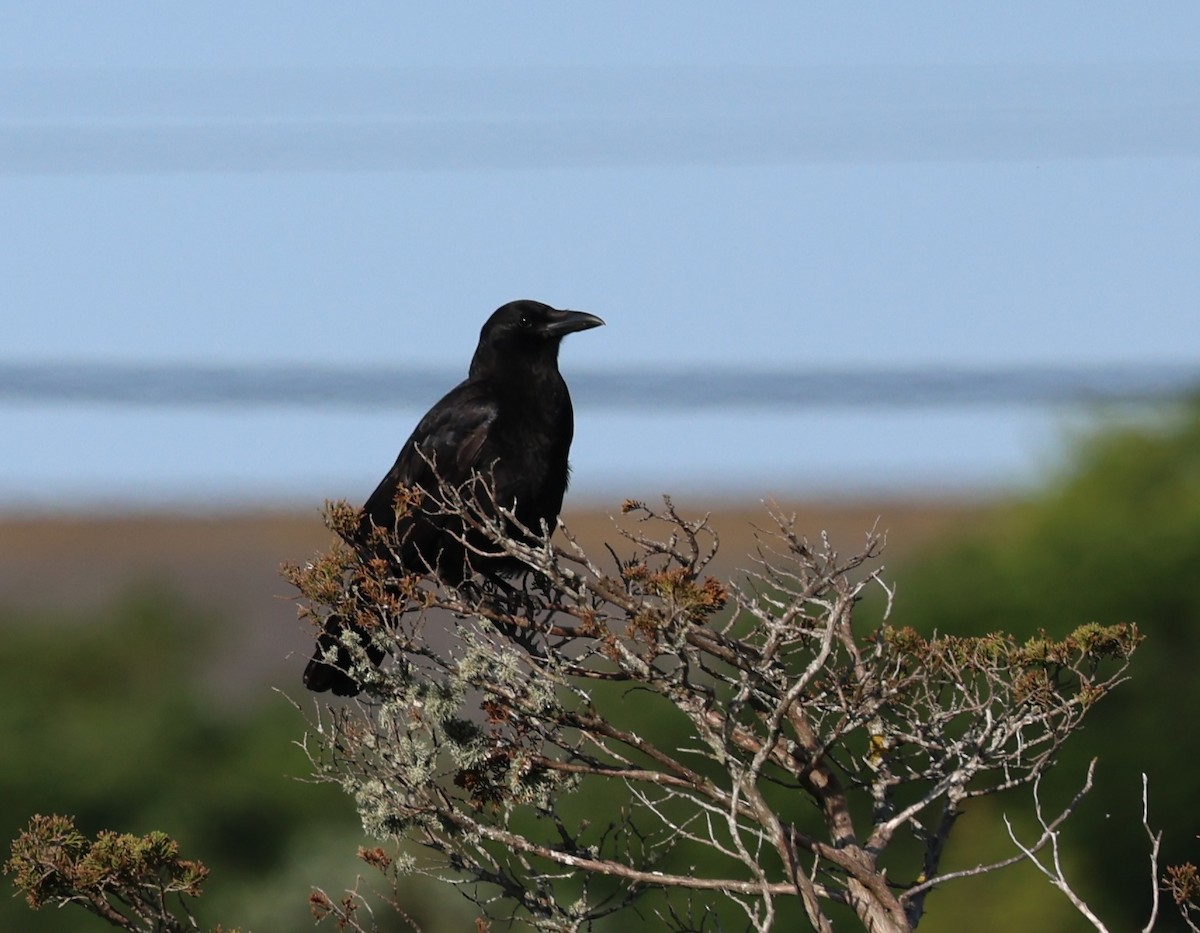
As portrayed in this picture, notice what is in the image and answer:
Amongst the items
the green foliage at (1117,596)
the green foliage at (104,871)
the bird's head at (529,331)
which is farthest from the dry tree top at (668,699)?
the green foliage at (1117,596)

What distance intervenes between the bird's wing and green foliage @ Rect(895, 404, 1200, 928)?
1024cm

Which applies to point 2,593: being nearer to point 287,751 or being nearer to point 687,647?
point 287,751

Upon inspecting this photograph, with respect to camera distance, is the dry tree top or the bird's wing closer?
the dry tree top

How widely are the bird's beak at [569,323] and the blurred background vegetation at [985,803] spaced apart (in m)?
5.56

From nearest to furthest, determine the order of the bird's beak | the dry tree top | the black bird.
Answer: the dry tree top, the black bird, the bird's beak

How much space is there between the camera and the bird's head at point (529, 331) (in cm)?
789

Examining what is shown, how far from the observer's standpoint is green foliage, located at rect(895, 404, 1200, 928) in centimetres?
1703

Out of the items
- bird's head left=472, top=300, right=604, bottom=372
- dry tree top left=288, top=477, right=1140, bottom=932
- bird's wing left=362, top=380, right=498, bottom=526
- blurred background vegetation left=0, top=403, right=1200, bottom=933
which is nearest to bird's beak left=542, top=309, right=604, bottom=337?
bird's head left=472, top=300, right=604, bottom=372

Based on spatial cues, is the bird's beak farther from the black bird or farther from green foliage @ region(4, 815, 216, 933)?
green foliage @ region(4, 815, 216, 933)

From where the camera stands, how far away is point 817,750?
4.67 m

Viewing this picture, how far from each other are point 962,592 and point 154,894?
14243mm

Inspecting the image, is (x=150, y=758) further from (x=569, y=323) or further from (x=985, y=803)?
(x=569, y=323)

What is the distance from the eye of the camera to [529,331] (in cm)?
793

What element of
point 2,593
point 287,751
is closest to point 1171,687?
point 287,751
